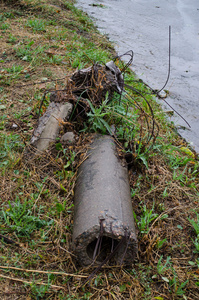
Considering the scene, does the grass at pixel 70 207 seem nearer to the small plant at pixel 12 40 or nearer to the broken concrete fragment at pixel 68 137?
the broken concrete fragment at pixel 68 137

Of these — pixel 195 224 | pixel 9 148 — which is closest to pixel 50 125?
pixel 9 148

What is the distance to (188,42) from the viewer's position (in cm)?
569

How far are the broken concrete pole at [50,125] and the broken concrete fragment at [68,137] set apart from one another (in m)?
0.08

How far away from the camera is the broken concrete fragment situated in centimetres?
262

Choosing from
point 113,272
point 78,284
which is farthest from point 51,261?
point 113,272

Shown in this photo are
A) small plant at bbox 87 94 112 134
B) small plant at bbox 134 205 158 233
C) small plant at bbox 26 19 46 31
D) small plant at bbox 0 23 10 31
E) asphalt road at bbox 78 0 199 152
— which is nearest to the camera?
small plant at bbox 134 205 158 233

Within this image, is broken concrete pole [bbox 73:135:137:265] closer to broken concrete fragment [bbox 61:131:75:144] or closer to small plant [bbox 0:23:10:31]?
broken concrete fragment [bbox 61:131:75:144]

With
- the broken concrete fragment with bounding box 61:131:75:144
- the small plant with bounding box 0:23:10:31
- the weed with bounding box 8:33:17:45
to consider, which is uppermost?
the small plant with bounding box 0:23:10:31

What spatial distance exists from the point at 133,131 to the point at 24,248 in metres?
1.53

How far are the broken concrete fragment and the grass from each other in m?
0.06

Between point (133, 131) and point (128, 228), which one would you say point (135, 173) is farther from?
point (128, 228)

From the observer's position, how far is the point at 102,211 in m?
1.84

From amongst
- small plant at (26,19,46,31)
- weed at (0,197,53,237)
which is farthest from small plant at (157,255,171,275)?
small plant at (26,19,46,31)

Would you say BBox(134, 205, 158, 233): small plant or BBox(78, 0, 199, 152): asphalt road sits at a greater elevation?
BBox(78, 0, 199, 152): asphalt road
